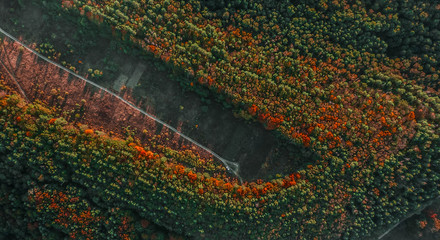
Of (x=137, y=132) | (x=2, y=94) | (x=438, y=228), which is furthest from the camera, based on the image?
(x=438, y=228)

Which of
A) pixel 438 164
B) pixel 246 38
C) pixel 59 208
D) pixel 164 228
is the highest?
pixel 246 38

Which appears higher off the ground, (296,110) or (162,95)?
(296,110)

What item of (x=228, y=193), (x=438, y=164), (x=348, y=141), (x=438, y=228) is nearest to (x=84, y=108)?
(x=228, y=193)

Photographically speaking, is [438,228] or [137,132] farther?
[438,228]

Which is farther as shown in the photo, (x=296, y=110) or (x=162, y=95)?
(x=162, y=95)

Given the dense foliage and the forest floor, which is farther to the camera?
the forest floor

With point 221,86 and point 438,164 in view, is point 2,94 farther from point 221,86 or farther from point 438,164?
point 438,164

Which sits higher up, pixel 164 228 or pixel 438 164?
pixel 438 164

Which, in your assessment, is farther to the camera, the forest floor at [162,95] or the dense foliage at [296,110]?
the forest floor at [162,95]
